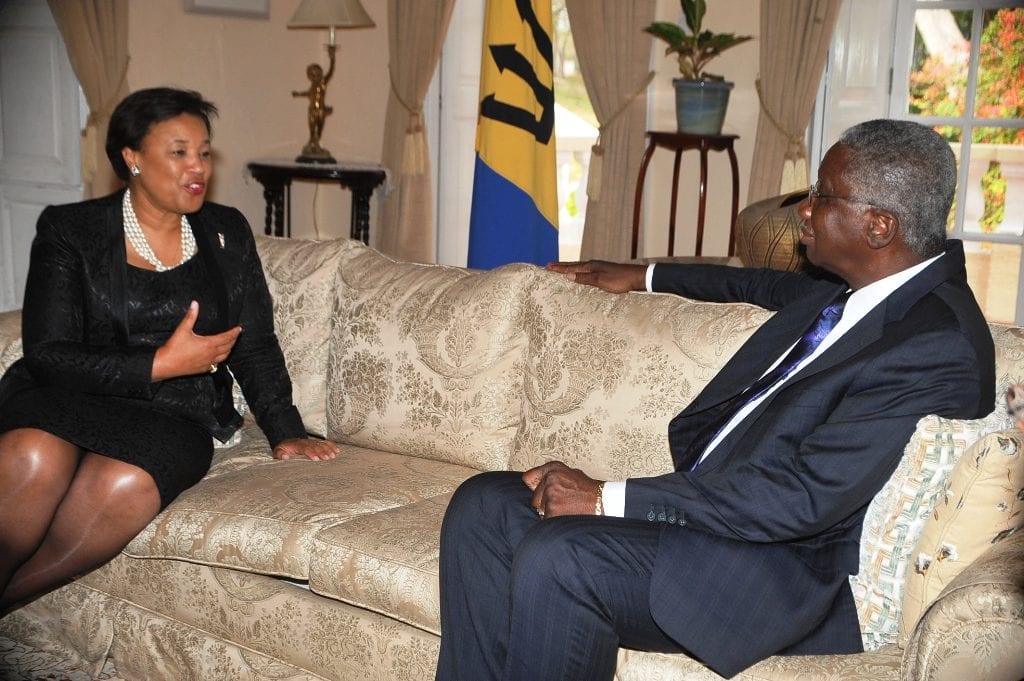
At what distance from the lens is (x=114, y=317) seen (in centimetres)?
247

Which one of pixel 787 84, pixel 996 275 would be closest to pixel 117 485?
pixel 787 84

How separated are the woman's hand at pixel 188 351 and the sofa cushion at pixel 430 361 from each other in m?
0.38

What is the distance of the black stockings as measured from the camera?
7.23 feet

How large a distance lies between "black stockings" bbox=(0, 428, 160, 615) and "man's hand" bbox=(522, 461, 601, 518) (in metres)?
0.89

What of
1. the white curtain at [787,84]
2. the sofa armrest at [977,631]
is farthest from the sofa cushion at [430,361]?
the white curtain at [787,84]

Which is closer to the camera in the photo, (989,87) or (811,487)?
(811,487)

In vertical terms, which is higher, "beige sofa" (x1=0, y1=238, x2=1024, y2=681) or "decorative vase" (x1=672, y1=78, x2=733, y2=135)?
"decorative vase" (x1=672, y1=78, x2=733, y2=135)

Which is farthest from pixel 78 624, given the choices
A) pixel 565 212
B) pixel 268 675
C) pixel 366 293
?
pixel 565 212

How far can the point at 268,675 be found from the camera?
7.32 ft

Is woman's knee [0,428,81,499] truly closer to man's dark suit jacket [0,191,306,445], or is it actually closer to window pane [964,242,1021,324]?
man's dark suit jacket [0,191,306,445]

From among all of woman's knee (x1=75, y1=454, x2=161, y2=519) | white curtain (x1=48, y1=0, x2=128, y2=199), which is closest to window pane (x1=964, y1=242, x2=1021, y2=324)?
woman's knee (x1=75, y1=454, x2=161, y2=519)

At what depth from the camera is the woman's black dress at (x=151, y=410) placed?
7.50 feet

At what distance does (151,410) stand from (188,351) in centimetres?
20

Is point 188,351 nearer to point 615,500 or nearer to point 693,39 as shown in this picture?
point 615,500
